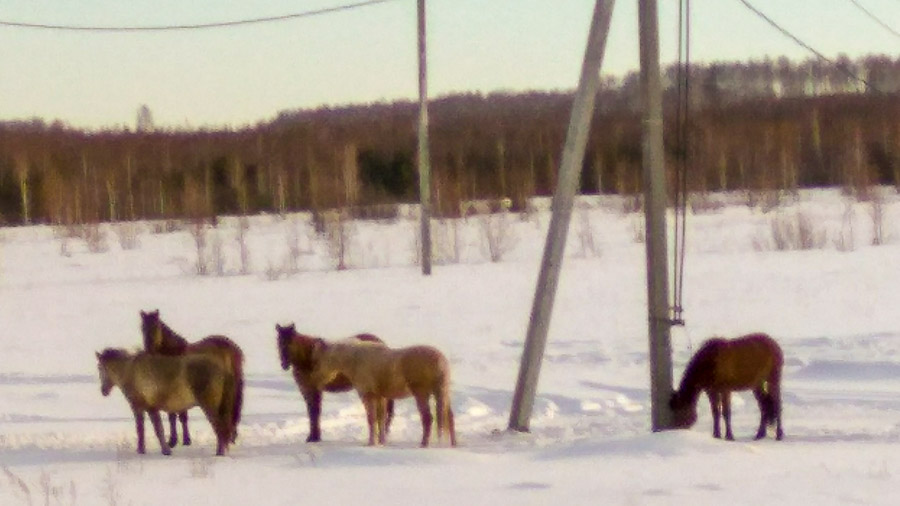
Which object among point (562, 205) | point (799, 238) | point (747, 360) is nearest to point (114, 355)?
point (562, 205)

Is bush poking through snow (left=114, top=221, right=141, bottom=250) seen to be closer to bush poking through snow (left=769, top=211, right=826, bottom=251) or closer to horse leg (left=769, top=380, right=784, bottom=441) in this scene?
bush poking through snow (left=769, top=211, right=826, bottom=251)

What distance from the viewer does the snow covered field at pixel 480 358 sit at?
8.84 m

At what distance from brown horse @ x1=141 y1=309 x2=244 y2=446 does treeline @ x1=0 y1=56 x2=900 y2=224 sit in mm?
25554

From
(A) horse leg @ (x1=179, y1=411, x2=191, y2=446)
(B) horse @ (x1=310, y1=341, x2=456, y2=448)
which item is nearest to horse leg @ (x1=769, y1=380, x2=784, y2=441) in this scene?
(B) horse @ (x1=310, y1=341, x2=456, y2=448)

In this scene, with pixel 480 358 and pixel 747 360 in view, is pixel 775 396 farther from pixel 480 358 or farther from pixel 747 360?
pixel 480 358

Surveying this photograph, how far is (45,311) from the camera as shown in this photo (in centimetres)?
2397

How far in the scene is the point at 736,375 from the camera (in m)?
11.1

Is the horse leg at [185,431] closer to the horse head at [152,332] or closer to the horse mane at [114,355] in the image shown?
the horse head at [152,332]

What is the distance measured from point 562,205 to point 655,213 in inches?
31.9

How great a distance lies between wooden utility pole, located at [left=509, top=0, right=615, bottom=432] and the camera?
37.8ft

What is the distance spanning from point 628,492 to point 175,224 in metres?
33.8

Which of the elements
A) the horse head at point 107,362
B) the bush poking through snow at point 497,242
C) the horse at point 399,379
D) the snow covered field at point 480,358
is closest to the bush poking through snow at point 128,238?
the snow covered field at point 480,358

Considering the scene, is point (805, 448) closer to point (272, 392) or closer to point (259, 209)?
point (272, 392)

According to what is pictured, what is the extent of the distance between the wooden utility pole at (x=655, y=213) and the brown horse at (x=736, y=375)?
0.72 ft
